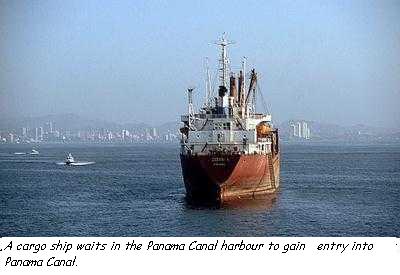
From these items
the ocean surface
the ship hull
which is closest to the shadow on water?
the ocean surface

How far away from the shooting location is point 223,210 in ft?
77.9

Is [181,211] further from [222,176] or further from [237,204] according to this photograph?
[237,204]

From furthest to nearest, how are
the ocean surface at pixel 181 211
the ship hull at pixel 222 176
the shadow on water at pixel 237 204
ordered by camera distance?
Result: 1. the ship hull at pixel 222 176
2. the shadow on water at pixel 237 204
3. the ocean surface at pixel 181 211

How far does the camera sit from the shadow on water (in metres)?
24.5

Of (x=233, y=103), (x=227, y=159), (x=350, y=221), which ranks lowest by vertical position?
(x=350, y=221)

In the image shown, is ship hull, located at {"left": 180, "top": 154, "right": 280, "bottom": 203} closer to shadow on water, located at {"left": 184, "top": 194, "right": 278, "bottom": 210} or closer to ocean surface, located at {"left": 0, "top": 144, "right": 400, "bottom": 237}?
shadow on water, located at {"left": 184, "top": 194, "right": 278, "bottom": 210}

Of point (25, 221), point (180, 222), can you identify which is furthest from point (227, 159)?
point (25, 221)

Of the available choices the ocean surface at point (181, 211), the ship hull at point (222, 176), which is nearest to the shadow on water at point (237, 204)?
the ocean surface at point (181, 211)

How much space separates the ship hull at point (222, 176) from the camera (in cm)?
2469

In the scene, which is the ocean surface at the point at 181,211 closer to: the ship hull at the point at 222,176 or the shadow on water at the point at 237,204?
the shadow on water at the point at 237,204
